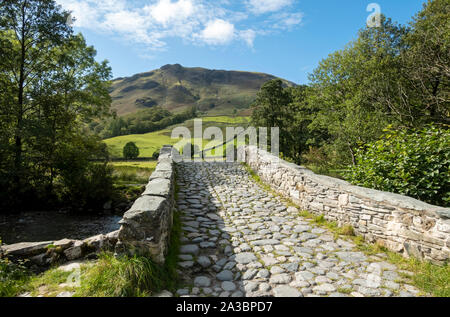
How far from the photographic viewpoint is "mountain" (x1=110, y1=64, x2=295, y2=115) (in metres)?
124

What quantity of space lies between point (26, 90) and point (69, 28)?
4.58 metres

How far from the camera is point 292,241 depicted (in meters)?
4.48

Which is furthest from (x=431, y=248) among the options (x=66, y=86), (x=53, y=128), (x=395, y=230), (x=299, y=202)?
(x=66, y=86)

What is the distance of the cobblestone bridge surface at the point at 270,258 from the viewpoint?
3047 mm

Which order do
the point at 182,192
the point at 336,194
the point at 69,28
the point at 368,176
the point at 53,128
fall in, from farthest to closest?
the point at 69,28, the point at 53,128, the point at 182,192, the point at 368,176, the point at 336,194

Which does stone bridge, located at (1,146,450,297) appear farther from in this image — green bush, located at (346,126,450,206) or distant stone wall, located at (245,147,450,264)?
green bush, located at (346,126,450,206)

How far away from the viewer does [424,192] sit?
4.53 meters

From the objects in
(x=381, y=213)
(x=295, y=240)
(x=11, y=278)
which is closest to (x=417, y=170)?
(x=381, y=213)

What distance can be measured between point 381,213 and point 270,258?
2087 mm

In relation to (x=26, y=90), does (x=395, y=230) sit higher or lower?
lower

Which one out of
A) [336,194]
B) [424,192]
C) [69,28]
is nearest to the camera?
[424,192]

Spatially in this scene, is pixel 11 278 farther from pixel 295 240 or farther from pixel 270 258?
pixel 295 240

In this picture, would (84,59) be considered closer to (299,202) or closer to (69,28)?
(69,28)
